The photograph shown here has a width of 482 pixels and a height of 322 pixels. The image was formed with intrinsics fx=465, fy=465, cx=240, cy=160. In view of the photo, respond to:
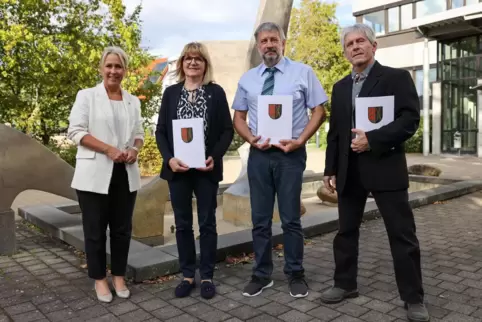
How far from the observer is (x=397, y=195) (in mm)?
3232

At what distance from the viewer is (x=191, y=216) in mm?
3820

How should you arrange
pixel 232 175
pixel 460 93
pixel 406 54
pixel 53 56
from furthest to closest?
pixel 406 54 → pixel 460 93 → pixel 232 175 → pixel 53 56

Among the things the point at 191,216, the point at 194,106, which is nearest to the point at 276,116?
the point at 194,106

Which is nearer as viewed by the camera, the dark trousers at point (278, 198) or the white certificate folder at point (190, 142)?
the white certificate folder at point (190, 142)

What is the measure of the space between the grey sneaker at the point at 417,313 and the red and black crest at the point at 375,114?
4.30ft

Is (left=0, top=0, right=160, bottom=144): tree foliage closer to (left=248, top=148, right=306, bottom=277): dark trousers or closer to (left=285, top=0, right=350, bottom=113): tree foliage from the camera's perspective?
(left=248, top=148, right=306, bottom=277): dark trousers

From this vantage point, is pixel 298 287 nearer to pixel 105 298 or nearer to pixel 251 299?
pixel 251 299

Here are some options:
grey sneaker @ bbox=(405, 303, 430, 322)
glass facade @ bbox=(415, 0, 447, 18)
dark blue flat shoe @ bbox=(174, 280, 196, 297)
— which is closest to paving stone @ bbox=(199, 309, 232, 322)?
dark blue flat shoe @ bbox=(174, 280, 196, 297)

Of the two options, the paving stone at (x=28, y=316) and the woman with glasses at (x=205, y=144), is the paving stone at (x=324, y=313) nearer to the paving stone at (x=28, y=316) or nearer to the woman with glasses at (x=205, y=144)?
the woman with glasses at (x=205, y=144)

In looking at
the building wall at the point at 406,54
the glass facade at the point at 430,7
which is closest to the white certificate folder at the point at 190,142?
the building wall at the point at 406,54

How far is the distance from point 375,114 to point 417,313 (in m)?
1.39

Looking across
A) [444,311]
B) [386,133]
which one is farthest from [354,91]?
[444,311]

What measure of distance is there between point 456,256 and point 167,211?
5.04m

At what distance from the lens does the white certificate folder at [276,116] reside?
3.65 m
